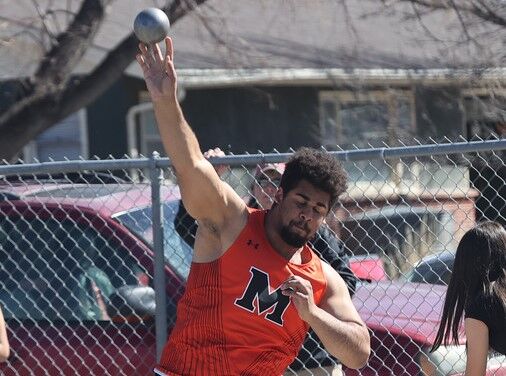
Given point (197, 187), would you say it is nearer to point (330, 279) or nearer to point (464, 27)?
point (330, 279)

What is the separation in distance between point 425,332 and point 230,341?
65.0 inches

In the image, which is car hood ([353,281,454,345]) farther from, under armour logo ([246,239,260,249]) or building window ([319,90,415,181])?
building window ([319,90,415,181])

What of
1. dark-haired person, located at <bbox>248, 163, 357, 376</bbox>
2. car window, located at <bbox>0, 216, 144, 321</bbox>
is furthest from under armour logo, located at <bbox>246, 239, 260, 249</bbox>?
car window, located at <bbox>0, 216, 144, 321</bbox>

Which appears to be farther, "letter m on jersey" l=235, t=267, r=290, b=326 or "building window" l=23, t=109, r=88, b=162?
"building window" l=23, t=109, r=88, b=162

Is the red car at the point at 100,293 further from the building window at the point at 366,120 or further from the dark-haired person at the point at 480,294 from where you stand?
the building window at the point at 366,120

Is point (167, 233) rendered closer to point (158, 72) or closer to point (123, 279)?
point (123, 279)

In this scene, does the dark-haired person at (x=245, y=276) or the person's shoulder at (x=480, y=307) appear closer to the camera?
Answer: the dark-haired person at (x=245, y=276)

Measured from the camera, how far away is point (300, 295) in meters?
3.90

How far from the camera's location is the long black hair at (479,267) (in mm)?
4355

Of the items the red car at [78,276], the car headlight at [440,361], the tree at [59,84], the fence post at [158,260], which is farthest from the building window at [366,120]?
the fence post at [158,260]

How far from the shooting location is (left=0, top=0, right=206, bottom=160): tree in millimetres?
10039

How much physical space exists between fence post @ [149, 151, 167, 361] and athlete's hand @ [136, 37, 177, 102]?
144 centimetres

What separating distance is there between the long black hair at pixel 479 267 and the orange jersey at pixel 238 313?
653 mm

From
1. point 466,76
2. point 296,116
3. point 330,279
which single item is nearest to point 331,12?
point 296,116
